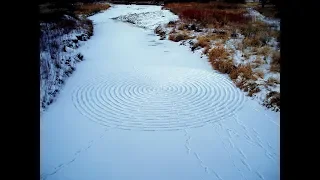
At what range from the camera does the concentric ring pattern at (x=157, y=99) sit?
3330 mm

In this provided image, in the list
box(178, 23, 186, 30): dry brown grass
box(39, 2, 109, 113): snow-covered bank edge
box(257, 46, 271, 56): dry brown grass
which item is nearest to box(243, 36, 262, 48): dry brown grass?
box(257, 46, 271, 56): dry brown grass

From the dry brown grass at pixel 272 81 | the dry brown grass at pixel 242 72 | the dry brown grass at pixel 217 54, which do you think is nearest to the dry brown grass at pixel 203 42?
the dry brown grass at pixel 217 54

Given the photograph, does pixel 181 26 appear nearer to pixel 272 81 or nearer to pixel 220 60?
pixel 220 60

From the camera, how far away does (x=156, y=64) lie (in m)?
→ 5.92

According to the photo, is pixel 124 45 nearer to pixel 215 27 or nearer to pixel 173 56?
pixel 173 56

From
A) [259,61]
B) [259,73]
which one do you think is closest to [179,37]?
[259,61]

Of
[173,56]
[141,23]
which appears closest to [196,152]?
[173,56]

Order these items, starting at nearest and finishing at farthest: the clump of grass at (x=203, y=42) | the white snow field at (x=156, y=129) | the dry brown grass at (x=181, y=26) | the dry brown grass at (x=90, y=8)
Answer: the white snow field at (x=156, y=129), the clump of grass at (x=203, y=42), the dry brown grass at (x=181, y=26), the dry brown grass at (x=90, y=8)

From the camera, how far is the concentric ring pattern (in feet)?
10.9

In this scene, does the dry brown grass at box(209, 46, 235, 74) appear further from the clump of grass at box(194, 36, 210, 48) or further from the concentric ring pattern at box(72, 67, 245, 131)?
the clump of grass at box(194, 36, 210, 48)

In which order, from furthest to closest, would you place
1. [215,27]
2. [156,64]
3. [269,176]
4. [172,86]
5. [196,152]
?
[215,27], [156,64], [172,86], [196,152], [269,176]

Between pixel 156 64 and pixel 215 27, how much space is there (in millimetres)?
3561

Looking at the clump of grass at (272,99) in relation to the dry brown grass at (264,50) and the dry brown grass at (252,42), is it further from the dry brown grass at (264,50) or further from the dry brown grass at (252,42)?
the dry brown grass at (252,42)
